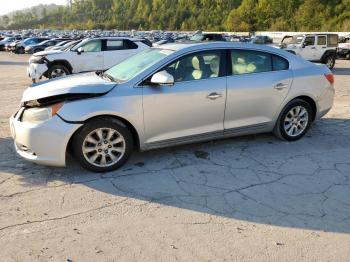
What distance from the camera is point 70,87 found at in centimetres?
459

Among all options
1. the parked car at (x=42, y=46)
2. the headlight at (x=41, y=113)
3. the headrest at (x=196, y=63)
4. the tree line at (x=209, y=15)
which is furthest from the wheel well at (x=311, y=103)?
the tree line at (x=209, y=15)

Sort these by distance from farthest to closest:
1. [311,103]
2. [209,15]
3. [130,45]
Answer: [209,15]
[130,45]
[311,103]

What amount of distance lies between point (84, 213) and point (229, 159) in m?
2.12

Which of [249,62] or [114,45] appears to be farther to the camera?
[114,45]

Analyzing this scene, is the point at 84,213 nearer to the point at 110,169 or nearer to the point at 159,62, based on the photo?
the point at 110,169

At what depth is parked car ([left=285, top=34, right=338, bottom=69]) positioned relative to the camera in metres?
16.8

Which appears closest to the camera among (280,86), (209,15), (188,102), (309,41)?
(188,102)

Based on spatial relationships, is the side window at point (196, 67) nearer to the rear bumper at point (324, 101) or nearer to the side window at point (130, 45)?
the rear bumper at point (324, 101)

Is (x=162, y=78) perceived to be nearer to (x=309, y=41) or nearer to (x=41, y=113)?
(x=41, y=113)

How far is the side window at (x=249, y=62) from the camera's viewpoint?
522cm

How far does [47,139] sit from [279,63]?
3.33 metres

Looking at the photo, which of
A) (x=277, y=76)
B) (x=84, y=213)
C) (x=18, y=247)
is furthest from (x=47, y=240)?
(x=277, y=76)

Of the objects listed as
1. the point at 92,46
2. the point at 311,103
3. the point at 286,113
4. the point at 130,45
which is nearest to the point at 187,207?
the point at 286,113

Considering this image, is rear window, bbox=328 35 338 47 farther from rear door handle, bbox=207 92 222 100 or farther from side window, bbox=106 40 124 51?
rear door handle, bbox=207 92 222 100
